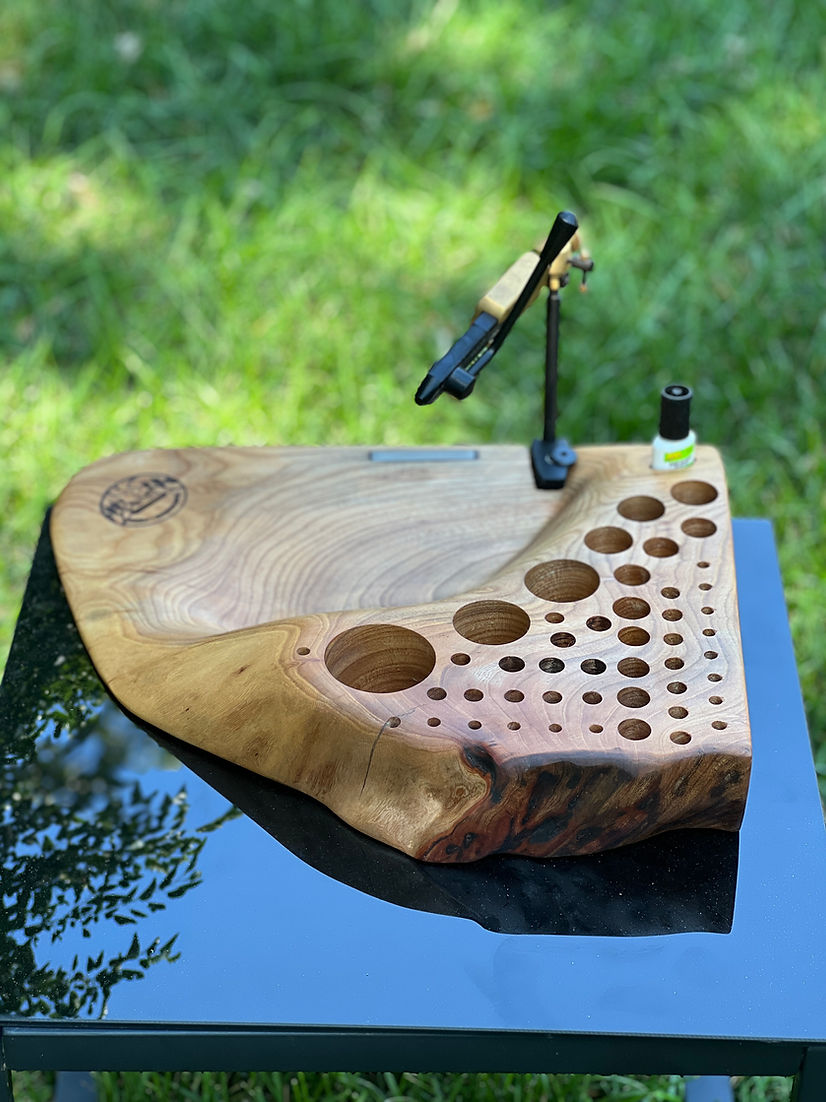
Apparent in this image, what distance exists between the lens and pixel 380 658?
1.21 meters

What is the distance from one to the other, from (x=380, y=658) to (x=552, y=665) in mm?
156

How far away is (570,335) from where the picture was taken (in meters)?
2.51

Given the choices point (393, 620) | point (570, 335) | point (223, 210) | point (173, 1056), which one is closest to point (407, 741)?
point (393, 620)

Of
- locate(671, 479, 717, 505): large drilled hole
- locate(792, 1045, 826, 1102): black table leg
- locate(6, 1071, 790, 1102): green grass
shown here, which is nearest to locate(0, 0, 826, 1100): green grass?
locate(6, 1071, 790, 1102): green grass

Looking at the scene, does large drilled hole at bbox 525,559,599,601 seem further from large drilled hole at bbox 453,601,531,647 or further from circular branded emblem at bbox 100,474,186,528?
circular branded emblem at bbox 100,474,186,528

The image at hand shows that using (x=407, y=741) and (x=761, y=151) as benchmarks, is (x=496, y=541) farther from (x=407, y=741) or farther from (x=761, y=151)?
(x=761, y=151)

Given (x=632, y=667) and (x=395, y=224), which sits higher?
(x=395, y=224)

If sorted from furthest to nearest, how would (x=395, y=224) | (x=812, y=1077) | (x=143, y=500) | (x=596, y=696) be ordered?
(x=395, y=224)
(x=143, y=500)
(x=596, y=696)
(x=812, y=1077)

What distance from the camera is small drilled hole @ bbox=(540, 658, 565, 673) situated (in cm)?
114

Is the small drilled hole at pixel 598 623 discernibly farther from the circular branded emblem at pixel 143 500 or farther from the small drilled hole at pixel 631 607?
the circular branded emblem at pixel 143 500

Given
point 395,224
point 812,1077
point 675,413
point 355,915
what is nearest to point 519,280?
point 675,413

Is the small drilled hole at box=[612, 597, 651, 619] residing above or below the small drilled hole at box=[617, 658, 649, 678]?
above

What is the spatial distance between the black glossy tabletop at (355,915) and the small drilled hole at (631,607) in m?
0.17

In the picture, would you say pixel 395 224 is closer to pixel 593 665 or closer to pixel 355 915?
pixel 593 665
